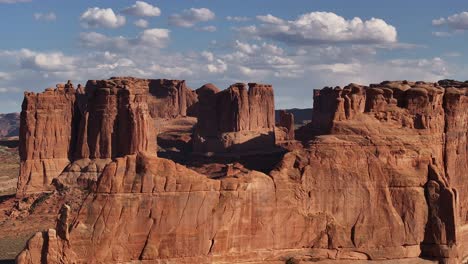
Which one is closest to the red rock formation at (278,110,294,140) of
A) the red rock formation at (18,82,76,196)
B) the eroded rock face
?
→ the eroded rock face

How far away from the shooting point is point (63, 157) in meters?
86.3

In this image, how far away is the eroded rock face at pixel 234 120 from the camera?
11800 cm

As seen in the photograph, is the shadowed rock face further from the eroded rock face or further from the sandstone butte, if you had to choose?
the sandstone butte

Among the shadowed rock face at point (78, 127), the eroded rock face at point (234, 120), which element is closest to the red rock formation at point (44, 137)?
the shadowed rock face at point (78, 127)

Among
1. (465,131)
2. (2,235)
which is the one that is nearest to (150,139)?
(2,235)

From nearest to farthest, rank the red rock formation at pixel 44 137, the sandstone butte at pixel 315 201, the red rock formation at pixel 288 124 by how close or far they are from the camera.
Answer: the sandstone butte at pixel 315 201, the red rock formation at pixel 44 137, the red rock formation at pixel 288 124

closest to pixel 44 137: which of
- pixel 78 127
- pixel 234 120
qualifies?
pixel 78 127

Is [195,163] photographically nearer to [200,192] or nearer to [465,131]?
[465,131]

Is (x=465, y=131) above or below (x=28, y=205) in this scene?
above

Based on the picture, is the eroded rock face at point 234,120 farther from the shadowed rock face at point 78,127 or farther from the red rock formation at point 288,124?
the shadowed rock face at point 78,127

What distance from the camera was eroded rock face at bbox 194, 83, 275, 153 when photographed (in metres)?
118

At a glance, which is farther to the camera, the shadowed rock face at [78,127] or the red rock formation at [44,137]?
the red rock formation at [44,137]

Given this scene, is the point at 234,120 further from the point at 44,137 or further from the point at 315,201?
the point at 315,201

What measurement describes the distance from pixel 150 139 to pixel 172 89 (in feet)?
209
